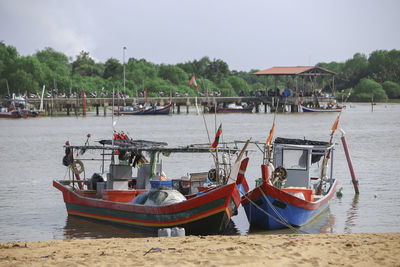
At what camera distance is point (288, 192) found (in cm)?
1806

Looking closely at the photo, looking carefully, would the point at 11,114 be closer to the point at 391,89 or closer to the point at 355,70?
the point at 391,89

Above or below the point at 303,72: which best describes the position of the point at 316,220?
below

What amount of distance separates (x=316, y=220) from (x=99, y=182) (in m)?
6.74

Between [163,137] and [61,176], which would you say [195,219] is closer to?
[61,176]

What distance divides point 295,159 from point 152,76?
11841 centimetres

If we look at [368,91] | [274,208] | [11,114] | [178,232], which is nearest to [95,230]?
[178,232]

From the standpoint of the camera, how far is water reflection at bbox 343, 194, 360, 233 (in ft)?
62.9

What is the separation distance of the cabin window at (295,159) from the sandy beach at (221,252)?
5.88 m

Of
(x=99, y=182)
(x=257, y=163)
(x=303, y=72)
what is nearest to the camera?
(x=99, y=182)

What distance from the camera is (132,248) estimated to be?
44.6 feet

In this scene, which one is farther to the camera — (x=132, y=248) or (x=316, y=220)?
(x=316, y=220)

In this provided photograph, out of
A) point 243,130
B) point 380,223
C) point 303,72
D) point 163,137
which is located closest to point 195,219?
point 380,223

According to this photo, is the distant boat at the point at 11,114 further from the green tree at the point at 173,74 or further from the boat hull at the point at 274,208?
the boat hull at the point at 274,208

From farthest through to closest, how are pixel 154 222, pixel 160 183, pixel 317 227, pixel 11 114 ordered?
pixel 11 114 < pixel 160 183 < pixel 317 227 < pixel 154 222
